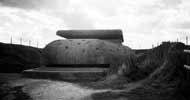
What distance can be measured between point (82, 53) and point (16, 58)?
8.25 meters

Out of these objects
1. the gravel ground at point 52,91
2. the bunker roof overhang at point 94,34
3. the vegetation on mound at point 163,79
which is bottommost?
the gravel ground at point 52,91

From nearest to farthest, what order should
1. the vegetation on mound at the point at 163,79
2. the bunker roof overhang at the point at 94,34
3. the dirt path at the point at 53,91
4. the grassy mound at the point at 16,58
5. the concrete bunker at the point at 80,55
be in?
the vegetation on mound at the point at 163,79 < the dirt path at the point at 53,91 < the concrete bunker at the point at 80,55 < the bunker roof overhang at the point at 94,34 < the grassy mound at the point at 16,58

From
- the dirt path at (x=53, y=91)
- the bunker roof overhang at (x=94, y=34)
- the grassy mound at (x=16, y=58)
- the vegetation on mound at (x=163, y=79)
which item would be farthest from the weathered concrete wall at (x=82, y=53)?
the grassy mound at (x=16, y=58)

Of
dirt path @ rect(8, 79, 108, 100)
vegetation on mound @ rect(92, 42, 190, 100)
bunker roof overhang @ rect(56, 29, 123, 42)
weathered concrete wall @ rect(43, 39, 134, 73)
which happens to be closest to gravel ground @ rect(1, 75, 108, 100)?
dirt path @ rect(8, 79, 108, 100)

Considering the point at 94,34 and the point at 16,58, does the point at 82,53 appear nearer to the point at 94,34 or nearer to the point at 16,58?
the point at 94,34

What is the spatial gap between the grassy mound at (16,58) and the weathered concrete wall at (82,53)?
685 centimetres

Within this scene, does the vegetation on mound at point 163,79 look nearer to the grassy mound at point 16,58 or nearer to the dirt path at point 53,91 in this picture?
the dirt path at point 53,91

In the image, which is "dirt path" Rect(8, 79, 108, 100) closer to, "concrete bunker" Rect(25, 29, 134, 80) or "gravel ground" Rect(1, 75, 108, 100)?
"gravel ground" Rect(1, 75, 108, 100)

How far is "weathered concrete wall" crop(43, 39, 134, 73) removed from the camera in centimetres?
412

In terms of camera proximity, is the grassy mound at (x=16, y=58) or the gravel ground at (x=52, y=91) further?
the grassy mound at (x=16, y=58)

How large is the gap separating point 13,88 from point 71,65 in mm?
1527

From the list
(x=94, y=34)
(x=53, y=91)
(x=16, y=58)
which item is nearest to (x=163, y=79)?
(x=53, y=91)

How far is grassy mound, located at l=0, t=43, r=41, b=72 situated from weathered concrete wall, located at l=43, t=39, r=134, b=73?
6849 millimetres

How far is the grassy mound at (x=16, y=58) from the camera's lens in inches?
399
